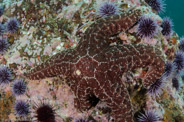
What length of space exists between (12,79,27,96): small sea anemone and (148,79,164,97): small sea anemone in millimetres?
3929

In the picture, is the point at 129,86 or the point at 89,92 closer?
the point at 89,92

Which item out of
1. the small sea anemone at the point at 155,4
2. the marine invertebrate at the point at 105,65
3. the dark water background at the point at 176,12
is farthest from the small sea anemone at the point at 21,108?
the dark water background at the point at 176,12

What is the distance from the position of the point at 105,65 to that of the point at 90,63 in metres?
0.37

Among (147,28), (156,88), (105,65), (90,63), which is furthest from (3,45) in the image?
(156,88)

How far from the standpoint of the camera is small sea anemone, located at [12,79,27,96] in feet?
17.7

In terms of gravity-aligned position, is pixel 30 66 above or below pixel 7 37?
below

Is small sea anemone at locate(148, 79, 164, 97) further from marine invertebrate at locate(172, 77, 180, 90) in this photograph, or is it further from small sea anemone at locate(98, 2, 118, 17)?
small sea anemone at locate(98, 2, 118, 17)

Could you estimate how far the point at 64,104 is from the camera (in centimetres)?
534

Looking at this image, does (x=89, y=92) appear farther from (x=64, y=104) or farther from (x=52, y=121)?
(x=52, y=121)

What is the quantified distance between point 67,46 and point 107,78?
1.90 metres

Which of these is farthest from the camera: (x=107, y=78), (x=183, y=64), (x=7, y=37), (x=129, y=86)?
(x=7, y=37)

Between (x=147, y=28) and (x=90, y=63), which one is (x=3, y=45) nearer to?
(x=90, y=63)

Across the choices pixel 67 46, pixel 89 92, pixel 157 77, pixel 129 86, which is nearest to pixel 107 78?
pixel 89 92

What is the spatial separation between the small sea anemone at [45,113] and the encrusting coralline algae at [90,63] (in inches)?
1.1
